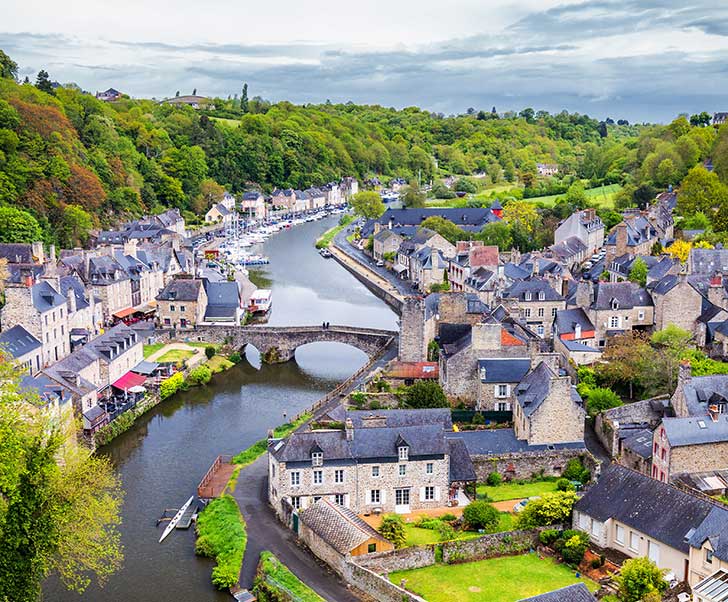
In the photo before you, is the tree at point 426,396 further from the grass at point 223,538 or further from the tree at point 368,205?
the tree at point 368,205

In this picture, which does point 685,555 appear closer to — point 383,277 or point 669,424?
point 669,424

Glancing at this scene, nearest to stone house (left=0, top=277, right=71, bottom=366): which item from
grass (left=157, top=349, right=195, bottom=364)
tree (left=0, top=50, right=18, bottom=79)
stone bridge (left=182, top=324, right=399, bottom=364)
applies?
grass (left=157, top=349, right=195, bottom=364)

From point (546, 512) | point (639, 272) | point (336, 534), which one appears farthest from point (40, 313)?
point (639, 272)

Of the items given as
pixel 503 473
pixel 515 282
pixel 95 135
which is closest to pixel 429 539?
pixel 503 473

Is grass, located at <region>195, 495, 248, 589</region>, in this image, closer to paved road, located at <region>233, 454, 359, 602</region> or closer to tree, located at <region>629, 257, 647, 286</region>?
paved road, located at <region>233, 454, 359, 602</region>

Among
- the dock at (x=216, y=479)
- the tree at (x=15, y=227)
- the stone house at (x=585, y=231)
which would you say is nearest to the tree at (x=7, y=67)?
the tree at (x=15, y=227)

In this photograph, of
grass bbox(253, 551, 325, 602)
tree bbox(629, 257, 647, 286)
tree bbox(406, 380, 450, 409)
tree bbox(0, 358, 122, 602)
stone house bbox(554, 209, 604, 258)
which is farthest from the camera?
stone house bbox(554, 209, 604, 258)
